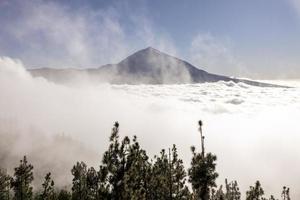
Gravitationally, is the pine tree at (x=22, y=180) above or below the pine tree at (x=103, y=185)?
below

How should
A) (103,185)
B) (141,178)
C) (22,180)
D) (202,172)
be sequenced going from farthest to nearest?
(22,180) < (202,172) < (141,178) < (103,185)

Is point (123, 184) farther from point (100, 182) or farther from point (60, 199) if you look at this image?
point (60, 199)

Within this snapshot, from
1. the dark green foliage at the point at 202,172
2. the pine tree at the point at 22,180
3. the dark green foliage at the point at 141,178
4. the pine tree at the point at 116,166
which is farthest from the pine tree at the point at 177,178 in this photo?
the pine tree at the point at 22,180

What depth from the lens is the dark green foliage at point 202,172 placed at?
6103 centimetres

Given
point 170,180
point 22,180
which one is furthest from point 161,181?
point 22,180

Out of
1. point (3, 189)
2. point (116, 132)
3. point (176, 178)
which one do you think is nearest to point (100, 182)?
point (116, 132)

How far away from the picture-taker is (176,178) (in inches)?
2223

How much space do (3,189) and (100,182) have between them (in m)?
74.3

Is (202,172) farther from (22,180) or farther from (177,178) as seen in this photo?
(22,180)

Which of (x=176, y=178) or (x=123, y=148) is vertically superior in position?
(x=123, y=148)

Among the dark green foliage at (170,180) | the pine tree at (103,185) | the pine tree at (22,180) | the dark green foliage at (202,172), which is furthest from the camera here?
the pine tree at (22,180)

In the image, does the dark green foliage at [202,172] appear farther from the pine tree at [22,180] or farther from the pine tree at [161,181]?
the pine tree at [22,180]

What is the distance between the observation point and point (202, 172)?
61219 mm

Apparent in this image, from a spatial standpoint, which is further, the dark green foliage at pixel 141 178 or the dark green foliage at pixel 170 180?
the dark green foliage at pixel 170 180
